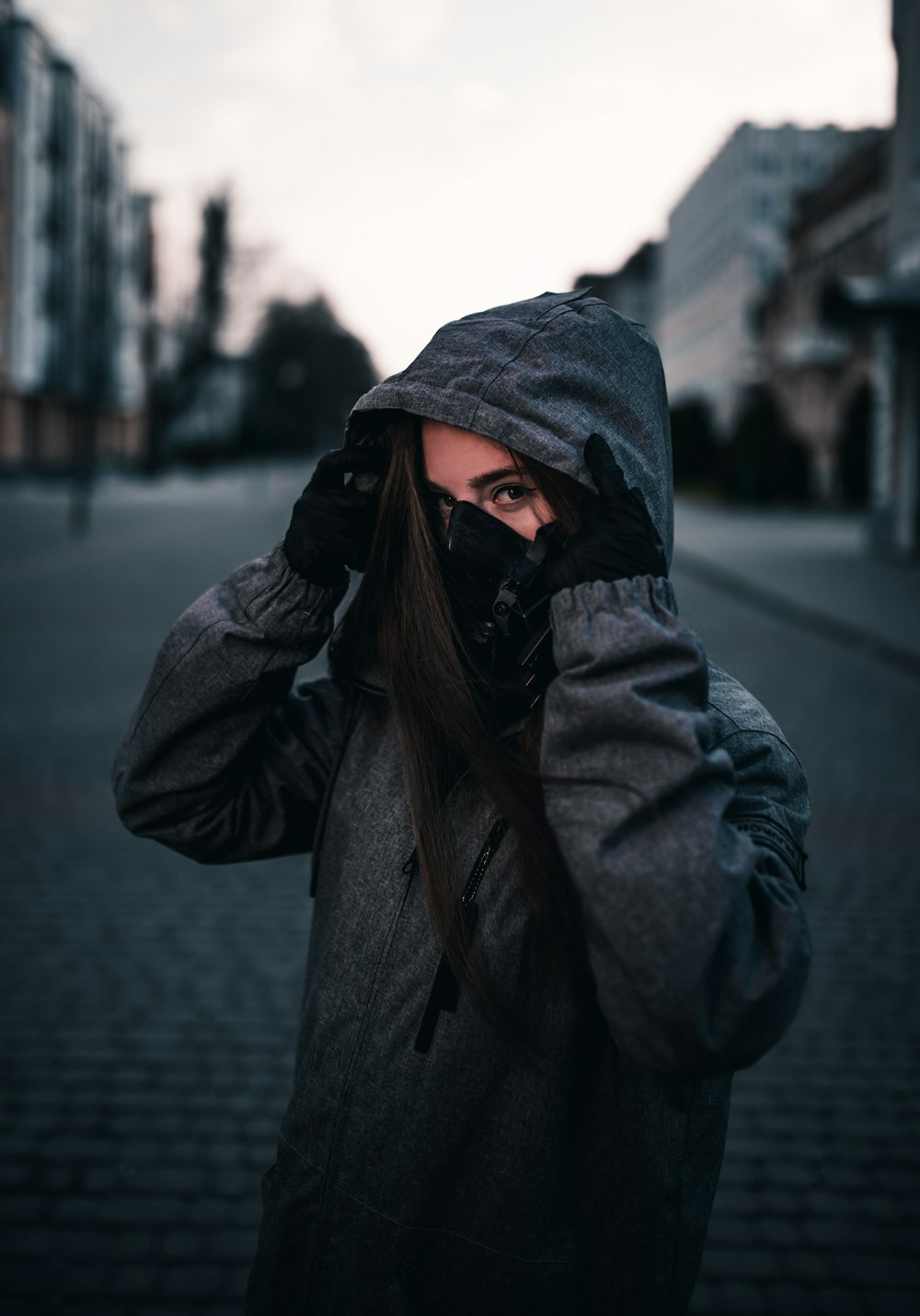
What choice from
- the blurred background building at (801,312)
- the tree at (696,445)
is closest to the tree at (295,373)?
the blurred background building at (801,312)

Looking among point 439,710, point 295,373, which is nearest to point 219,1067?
point 439,710

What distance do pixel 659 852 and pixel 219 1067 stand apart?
2.85 meters

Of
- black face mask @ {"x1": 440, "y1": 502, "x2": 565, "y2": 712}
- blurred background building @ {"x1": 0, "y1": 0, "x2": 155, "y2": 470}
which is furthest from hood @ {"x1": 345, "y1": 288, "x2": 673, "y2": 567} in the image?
blurred background building @ {"x1": 0, "y1": 0, "x2": 155, "y2": 470}

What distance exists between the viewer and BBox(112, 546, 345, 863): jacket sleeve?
1.71m

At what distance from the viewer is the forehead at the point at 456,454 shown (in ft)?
5.25

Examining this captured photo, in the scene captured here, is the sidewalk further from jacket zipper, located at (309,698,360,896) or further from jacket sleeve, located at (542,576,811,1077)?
jacket sleeve, located at (542,576,811,1077)

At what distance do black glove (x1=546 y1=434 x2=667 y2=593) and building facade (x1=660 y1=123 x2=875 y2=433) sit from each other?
69.8 meters

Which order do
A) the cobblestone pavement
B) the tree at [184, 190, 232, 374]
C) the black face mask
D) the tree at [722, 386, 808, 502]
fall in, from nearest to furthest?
1. the black face mask
2. the cobblestone pavement
3. the tree at [722, 386, 808, 502]
4. the tree at [184, 190, 232, 374]

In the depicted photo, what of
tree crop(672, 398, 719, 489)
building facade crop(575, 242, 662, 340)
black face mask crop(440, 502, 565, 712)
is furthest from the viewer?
building facade crop(575, 242, 662, 340)

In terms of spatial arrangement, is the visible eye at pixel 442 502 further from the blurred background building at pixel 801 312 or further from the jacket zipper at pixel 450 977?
the blurred background building at pixel 801 312

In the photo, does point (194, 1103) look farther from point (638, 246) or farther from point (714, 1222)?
point (638, 246)

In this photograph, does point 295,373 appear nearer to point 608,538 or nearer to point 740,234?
point 740,234

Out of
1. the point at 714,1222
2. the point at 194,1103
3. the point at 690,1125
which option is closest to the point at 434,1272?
the point at 690,1125

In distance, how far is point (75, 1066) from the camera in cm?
372
